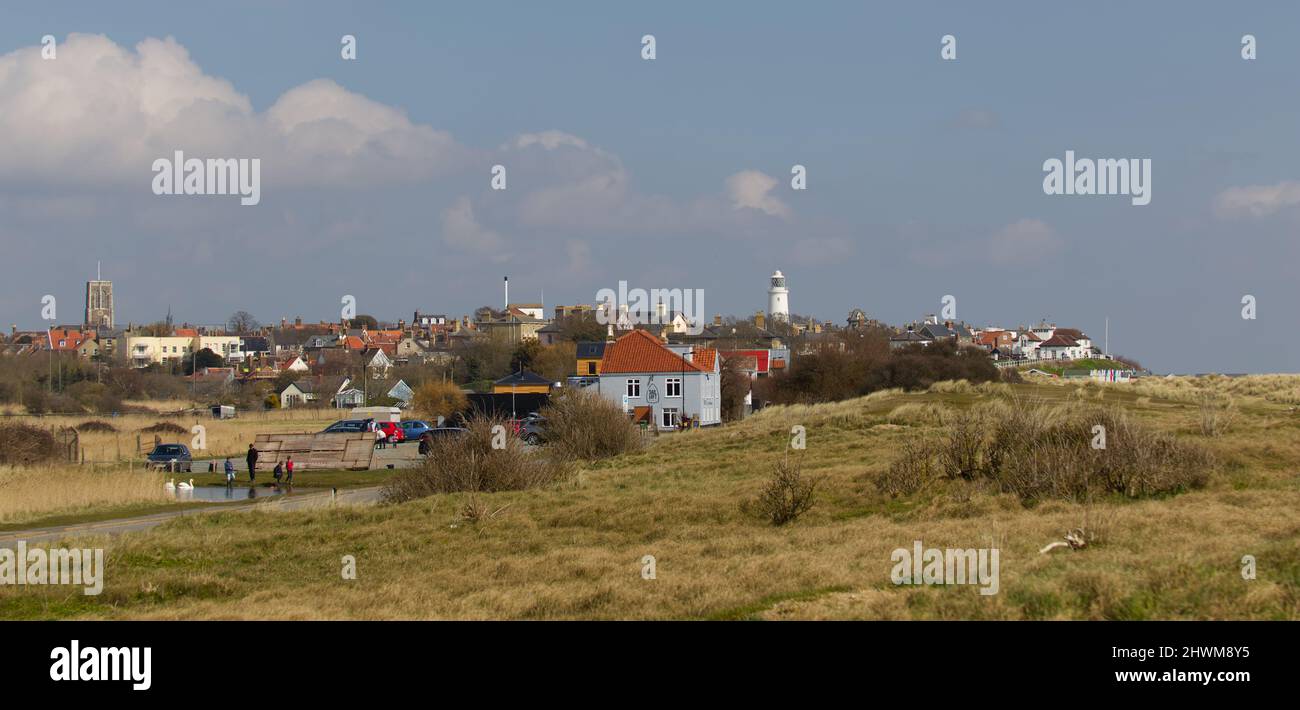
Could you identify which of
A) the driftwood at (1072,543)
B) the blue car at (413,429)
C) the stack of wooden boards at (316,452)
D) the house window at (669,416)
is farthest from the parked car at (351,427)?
the driftwood at (1072,543)

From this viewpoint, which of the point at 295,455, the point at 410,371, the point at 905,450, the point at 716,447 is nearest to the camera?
the point at 905,450

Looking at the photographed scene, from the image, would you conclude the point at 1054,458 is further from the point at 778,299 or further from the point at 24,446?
the point at 778,299

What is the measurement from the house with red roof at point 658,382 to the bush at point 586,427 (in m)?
25.2

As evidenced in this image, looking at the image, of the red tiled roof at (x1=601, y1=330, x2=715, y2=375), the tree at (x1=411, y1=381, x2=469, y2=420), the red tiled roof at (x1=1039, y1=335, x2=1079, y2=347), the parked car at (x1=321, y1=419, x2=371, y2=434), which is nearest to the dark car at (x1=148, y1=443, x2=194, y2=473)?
the parked car at (x1=321, y1=419, x2=371, y2=434)

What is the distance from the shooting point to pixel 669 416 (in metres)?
66.3

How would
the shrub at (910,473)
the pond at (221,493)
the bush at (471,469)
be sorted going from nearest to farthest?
the shrub at (910,473), the bush at (471,469), the pond at (221,493)

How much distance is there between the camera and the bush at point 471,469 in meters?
27.4

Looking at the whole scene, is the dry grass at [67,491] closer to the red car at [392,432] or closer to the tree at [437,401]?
the red car at [392,432]

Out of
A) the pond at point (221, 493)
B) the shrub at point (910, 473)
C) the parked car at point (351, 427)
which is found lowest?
the pond at point (221, 493)

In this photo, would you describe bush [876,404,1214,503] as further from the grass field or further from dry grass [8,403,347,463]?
dry grass [8,403,347,463]
